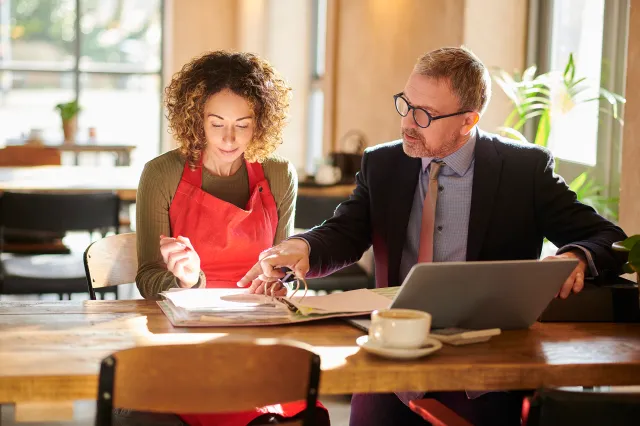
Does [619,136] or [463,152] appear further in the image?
[619,136]

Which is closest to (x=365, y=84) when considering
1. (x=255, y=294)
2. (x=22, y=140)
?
(x=22, y=140)

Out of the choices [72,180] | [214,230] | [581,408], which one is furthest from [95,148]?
[581,408]

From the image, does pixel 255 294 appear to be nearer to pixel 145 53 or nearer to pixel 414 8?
pixel 414 8

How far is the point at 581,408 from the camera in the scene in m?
1.37

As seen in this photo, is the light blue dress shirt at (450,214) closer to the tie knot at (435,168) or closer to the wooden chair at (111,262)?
the tie knot at (435,168)

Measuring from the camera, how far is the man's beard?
2168 mm

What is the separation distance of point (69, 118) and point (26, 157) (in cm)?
216

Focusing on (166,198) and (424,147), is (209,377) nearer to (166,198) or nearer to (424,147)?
(424,147)

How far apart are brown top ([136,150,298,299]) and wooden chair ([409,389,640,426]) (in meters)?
1.06

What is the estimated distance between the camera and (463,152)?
7.38 ft

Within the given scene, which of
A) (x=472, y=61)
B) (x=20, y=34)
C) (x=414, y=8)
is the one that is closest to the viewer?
(x=472, y=61)

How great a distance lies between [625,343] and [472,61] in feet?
2.61

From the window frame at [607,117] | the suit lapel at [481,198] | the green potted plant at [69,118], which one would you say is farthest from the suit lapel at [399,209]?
the green potted plant at [69,118]

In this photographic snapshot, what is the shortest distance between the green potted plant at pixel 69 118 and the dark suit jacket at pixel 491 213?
5918 mm
